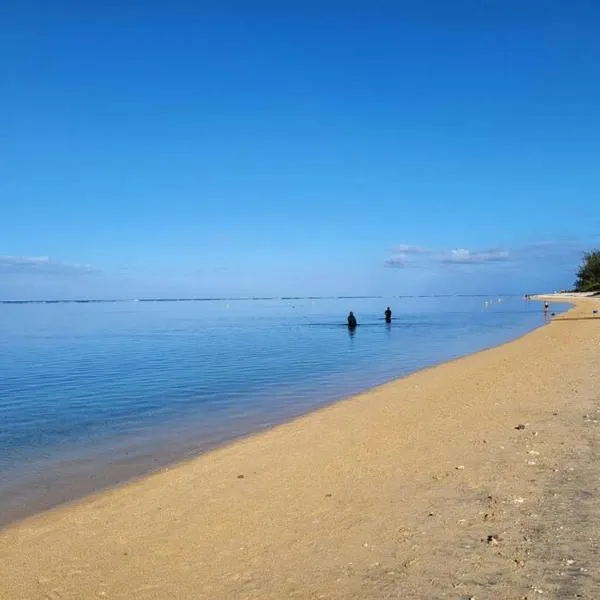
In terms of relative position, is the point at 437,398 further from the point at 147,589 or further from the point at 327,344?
the point at 327,344

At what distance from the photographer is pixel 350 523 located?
21.2 ft

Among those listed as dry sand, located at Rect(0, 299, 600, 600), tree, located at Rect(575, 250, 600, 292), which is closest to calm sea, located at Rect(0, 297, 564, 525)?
dry sand, located at Rect(0, 299, 600, 600)

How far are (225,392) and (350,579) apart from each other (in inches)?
548

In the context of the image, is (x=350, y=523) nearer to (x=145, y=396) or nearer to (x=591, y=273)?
(x=145, y=396)

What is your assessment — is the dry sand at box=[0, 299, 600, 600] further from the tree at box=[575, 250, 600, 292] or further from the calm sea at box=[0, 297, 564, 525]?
the tree at box=[575, 250, 600, 292]

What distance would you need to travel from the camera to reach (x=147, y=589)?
5207mm

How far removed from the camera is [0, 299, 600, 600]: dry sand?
16.7ft

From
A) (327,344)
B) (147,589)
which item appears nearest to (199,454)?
(147,589)

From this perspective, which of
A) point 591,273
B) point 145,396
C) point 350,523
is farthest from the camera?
point 591,273

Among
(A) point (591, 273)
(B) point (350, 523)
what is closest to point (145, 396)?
(B) point (350, 523)

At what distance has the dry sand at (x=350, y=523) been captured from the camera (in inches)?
200

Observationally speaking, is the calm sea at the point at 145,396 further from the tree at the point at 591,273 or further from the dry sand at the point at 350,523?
the tree at the point at 591,273

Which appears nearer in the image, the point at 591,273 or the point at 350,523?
the point at 350,523

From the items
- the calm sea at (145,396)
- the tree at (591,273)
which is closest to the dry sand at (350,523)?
the calm sea at (145,396)
